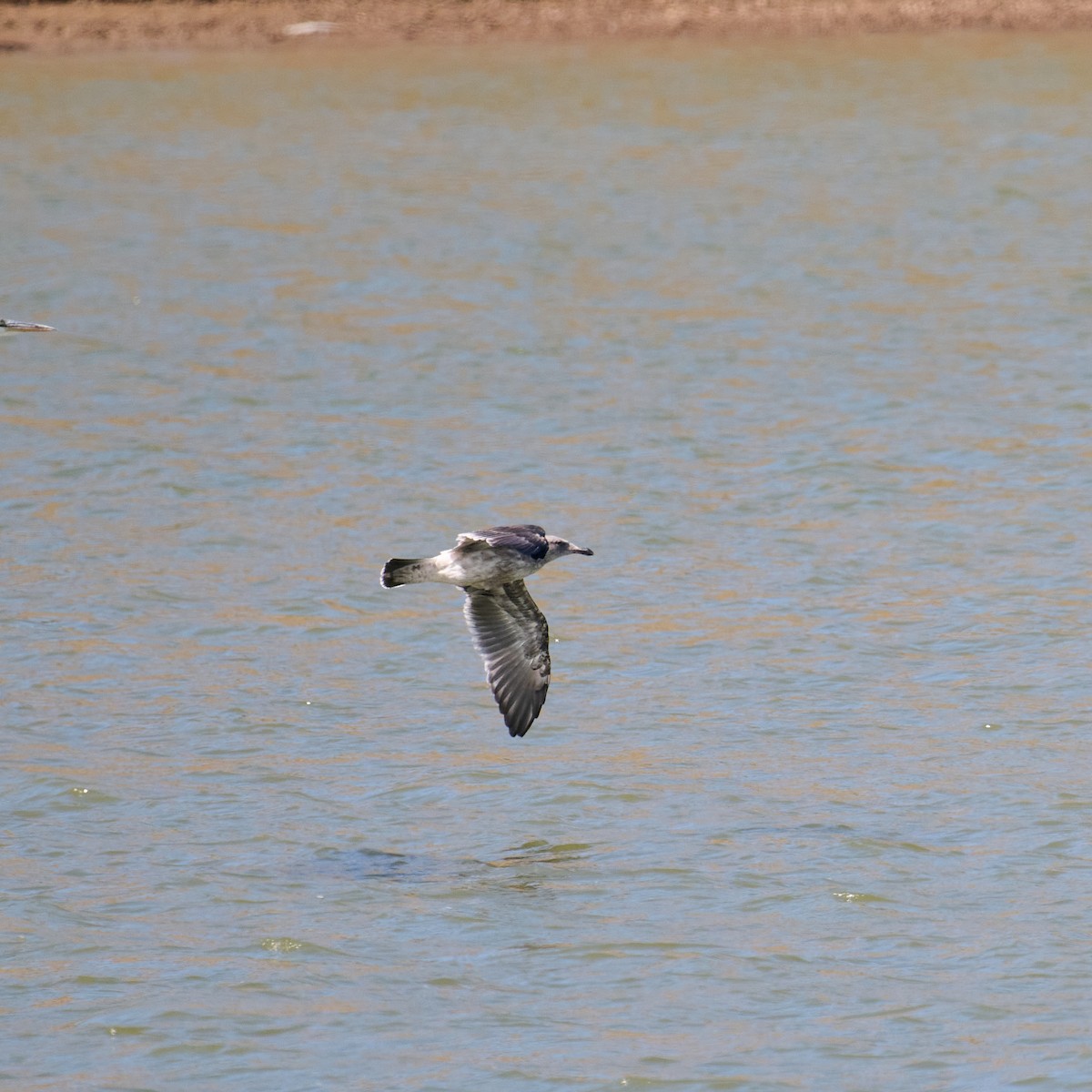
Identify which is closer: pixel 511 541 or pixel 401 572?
pixel 401 572

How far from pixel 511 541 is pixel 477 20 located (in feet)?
81.4

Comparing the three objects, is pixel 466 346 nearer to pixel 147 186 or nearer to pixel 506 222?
pixel 506 222

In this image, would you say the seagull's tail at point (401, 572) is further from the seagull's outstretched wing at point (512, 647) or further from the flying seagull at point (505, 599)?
the seagull's outstretched wing at point (512, 647)

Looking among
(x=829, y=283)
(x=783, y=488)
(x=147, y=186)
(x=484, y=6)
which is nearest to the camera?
(x=783, y=488)

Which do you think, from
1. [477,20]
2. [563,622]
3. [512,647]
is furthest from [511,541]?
[477,20]

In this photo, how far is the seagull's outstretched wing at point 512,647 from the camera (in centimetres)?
927

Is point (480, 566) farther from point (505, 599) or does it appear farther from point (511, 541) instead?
point (505, 599)

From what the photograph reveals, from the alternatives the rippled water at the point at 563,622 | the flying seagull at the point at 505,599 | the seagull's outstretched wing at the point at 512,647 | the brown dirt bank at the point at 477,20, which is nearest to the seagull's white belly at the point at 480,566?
the flying seagull at the point at 505,599

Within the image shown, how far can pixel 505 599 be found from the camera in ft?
30.9

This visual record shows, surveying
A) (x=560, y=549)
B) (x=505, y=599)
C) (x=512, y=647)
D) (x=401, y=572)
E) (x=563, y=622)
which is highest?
(x=401, y=572)

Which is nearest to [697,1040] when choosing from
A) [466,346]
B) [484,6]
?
[466,346]

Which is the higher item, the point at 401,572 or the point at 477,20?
the point at 477,20

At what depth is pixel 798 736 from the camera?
10.6 meters

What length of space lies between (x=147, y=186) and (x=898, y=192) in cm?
896
